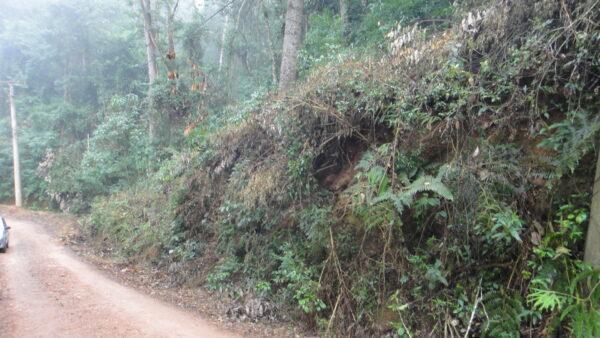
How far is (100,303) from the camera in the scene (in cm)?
722

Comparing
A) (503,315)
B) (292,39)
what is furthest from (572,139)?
(292,39)

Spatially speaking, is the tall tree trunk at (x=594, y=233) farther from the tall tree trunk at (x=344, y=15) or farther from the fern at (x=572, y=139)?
the tall tree trunk at (x=344, y=15)

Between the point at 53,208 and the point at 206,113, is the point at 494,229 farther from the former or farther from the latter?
the point at 53,208

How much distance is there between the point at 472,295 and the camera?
4988mm

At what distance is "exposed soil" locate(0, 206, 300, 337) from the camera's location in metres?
6.11

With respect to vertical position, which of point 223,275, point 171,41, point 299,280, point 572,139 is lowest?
point 223,275

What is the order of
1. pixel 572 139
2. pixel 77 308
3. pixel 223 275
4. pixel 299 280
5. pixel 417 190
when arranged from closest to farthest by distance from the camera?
pixel 572 139
pixel 417 190
pixel 299 280
pixel 77 308
pixel 223 275

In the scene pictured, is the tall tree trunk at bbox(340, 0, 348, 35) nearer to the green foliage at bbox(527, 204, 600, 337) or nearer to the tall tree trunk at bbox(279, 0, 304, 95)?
A: the tall tree trunk at bbox(279, 0, 304, 95)

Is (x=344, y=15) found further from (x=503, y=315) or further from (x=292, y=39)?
(x=503, y=315)

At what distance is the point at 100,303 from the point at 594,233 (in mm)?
7587

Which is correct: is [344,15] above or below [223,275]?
above

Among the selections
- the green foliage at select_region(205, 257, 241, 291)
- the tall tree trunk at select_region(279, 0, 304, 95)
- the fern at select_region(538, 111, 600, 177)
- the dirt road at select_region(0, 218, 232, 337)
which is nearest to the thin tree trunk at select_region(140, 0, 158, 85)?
the tall tree trunk at select_region(279, 0, 304, 95)

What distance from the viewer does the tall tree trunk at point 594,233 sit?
4165 millimetres

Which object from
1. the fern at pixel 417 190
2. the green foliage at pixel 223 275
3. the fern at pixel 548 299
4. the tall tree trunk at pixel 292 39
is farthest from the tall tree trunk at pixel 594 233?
the tall tree trunk at pixel 292 39
